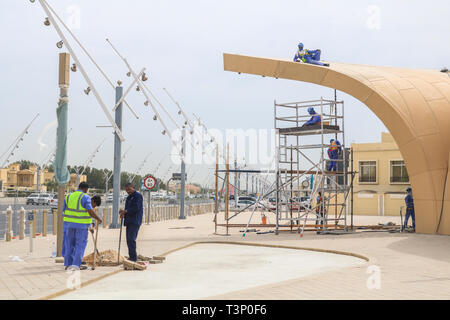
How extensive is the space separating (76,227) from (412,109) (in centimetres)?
1205

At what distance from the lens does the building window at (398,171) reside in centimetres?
4047

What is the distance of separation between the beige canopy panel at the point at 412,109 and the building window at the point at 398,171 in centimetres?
2316

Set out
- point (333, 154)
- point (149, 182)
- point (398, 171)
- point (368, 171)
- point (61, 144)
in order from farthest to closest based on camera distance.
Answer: point (368, 171), point (398, 171), point (149, 182), point (333, 154), point (61, 144)

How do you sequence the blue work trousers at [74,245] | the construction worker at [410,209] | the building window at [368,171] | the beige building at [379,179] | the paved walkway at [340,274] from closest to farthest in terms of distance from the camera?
the paved walkway at [340,274] < the blue work trousers at [74,245] < the construction worker at [410,209] < the beige building at [379,179] < the building window at [368,171]

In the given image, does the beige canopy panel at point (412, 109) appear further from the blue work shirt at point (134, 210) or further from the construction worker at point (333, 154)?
the blue work shirt at point (134, 210)

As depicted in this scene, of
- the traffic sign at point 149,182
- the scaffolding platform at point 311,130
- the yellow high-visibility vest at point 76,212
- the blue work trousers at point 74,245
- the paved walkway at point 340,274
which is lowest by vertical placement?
the paved walkway at point 340,274

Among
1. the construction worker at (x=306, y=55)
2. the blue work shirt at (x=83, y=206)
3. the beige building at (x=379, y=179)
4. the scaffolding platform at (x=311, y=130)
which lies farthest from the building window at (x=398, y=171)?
the blue work shirt at (x=83, y=206)

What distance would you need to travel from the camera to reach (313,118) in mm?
18891

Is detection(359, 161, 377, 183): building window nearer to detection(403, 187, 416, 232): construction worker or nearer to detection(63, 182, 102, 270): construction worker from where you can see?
detection(403, 187, 416, 232): construction worker

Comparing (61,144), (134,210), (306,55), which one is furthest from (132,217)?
(306,55)

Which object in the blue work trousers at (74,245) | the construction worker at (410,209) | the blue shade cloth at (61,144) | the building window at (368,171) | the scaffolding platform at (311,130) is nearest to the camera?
the blue work trousers at (74,245)

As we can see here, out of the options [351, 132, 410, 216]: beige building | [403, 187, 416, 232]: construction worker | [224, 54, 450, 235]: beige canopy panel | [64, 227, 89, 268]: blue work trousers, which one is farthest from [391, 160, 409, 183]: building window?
[64, 227, 89, 268]: blue work trousers

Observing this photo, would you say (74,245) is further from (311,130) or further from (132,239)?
(311,130)

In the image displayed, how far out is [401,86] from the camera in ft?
57.7
